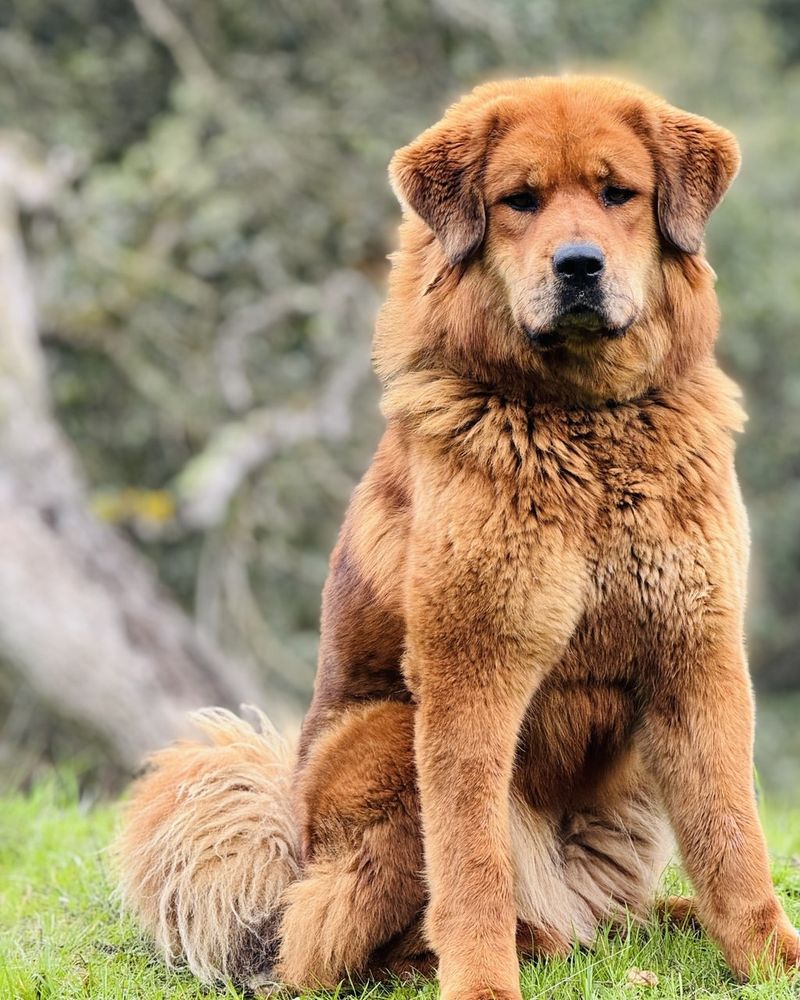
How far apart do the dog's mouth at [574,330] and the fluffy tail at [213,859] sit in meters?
1.66

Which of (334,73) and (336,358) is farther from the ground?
(334,73)

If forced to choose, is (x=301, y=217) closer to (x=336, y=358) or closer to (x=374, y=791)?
(x=336, y=358)

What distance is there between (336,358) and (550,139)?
759 centimetres

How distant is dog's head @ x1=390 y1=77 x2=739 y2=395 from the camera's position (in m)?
3.47

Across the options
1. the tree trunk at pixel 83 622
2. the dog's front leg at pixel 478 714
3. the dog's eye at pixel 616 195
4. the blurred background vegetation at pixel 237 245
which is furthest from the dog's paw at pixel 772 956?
the blurred background vegetation at pixel 237 245

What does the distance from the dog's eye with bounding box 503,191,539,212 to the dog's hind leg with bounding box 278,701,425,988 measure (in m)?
1.39

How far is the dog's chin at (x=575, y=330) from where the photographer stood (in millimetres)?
3465

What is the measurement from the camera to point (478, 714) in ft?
11.3

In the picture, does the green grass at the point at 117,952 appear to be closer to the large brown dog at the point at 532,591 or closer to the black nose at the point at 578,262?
the large brown dog at the point at 532,591

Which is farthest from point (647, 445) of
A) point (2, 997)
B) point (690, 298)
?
point (2, 997)

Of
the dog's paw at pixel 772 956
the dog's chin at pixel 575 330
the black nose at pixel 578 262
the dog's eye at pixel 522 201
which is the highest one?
the dog's eye at pixel 522 201

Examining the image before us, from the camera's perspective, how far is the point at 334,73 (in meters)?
10.5

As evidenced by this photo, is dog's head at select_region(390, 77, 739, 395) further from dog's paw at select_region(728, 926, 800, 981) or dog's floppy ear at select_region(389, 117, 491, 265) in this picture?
dog's paw at select_region(728, 926, 800, 981)

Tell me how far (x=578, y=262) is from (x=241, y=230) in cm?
771
